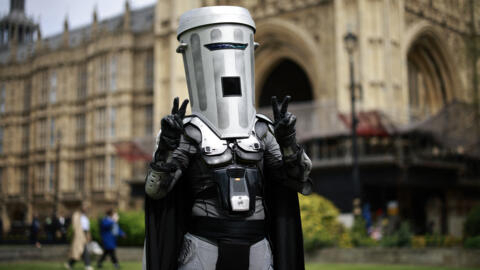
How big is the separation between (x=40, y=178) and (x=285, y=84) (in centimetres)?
1982

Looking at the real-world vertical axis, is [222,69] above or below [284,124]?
above

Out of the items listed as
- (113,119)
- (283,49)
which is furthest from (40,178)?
(283,49)

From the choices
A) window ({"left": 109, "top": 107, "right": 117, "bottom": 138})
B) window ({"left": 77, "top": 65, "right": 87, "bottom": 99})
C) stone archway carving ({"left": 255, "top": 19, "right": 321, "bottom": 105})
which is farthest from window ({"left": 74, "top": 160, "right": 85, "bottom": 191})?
stone archway carving ({"left": 255, "top": 19, "right": 321, "bottom": 105})

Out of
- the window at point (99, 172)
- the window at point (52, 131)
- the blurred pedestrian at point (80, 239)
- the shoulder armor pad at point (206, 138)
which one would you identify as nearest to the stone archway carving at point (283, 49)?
the window at point (99, 172)

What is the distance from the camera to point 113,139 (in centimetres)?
3741

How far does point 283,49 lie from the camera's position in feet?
98.5

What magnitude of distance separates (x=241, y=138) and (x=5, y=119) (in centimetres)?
4603

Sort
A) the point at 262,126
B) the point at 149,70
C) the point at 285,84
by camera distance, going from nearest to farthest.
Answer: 1. the point at 262,126
2. the point at 285,84
3. the point at 149,70

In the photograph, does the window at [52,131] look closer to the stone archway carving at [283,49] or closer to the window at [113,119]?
the window at [113,119]

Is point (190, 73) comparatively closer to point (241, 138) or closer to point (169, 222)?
point (241, 138)

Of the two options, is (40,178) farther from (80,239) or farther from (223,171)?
(223,171)

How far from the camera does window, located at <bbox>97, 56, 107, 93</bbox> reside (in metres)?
38.3

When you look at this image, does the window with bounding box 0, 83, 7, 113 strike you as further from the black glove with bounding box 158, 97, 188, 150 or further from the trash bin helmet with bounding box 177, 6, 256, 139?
the black glove with bounding box 158, 97, 188, 150

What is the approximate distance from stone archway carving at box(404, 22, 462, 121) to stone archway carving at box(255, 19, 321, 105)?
6.22 metres
